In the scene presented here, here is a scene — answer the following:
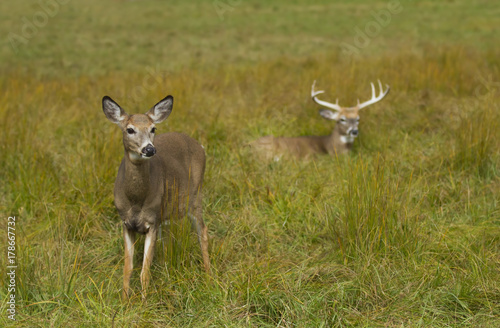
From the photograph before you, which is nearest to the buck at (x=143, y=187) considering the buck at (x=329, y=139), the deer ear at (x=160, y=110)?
the deer ear at (x=160, y=110)

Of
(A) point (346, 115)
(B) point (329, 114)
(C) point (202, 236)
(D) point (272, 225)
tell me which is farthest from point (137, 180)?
(B) point (329, 114)

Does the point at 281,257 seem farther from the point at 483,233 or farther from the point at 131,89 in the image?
the point at 131,89

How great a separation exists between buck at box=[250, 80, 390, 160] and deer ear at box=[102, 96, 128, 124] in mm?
2726

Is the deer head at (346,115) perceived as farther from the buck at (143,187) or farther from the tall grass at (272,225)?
the buck at (143,187)

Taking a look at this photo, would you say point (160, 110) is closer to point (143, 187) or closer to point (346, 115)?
point (143, 187)

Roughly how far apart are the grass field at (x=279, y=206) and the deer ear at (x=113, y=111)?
806mm

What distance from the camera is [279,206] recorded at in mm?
4516

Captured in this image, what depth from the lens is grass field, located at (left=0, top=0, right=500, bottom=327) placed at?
317 cm

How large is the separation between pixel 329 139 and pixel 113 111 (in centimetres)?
401

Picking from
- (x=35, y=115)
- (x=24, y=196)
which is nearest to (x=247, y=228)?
(x=24, y=196)

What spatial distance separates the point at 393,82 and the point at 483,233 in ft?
15.3

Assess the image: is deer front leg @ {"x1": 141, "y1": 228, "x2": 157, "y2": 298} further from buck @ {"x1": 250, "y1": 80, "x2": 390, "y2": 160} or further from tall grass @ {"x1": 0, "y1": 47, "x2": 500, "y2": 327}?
buck @ {"x1": 250, "y1": 80, "x2": 390, "y2": 160}

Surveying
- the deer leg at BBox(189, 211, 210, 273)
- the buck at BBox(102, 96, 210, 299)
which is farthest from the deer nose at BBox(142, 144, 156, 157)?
the deer leg at BBox(189, 211, 210, 273)

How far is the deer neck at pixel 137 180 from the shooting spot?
342 centimetres
